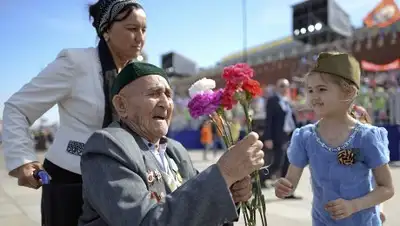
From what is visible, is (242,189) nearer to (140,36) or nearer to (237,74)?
(237,74)

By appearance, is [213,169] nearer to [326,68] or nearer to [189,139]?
[326,68]

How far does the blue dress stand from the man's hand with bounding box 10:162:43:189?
1.33 m

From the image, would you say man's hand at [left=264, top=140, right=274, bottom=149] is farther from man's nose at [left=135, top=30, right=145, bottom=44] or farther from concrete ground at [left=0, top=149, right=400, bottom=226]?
man's nose at [left=135, top=30, right=145, bottom=44]

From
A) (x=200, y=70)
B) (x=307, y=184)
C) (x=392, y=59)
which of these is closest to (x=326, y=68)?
(x=307, y=184)

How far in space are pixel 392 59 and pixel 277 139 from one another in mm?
27591

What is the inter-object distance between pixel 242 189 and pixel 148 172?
0.33 metres

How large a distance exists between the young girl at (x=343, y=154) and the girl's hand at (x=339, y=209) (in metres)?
0.02

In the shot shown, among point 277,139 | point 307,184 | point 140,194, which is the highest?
point 140,194

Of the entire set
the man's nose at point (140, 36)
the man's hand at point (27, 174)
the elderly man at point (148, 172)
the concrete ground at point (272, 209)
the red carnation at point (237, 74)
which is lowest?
the concrete ground at point (272, 209)

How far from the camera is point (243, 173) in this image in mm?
1190

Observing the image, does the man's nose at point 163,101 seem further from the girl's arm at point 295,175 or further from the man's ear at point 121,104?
the girl's arm at point 295,175

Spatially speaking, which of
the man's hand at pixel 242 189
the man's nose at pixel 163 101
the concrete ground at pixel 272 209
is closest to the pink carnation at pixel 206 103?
the man's nose at pixel 163 101

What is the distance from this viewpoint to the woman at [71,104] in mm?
1744

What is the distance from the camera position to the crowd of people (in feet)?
3.87
